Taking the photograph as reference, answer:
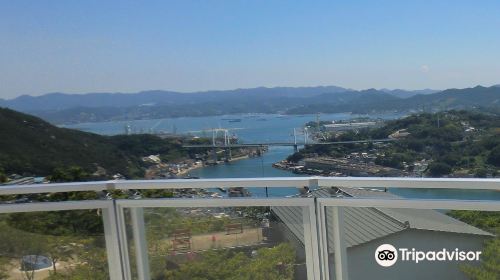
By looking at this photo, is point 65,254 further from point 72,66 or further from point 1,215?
point 72,66

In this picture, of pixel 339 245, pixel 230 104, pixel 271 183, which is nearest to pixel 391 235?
pixel 339 245

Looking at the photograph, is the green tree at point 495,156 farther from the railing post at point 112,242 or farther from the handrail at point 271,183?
the railing post at point 112,242

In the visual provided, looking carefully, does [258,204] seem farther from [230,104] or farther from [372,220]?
[230,104]

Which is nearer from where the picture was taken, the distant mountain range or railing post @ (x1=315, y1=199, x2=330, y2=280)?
railing post @ (x1=315, y1=199, x2=330, y2=280)

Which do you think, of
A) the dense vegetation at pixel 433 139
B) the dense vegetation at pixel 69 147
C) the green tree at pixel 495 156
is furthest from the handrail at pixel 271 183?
the dense vegetation at pixel 69 147

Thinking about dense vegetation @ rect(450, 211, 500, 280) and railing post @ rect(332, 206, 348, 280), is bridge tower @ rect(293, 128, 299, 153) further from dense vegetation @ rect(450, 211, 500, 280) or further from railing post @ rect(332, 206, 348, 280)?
dense vegetation @ rect(450, 211, 500, 280)

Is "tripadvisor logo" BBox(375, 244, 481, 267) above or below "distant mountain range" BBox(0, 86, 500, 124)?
below

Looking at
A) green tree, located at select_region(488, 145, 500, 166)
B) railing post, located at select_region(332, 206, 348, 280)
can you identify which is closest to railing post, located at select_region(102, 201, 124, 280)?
railing post, located at select_region(332, 206, 348, 280)

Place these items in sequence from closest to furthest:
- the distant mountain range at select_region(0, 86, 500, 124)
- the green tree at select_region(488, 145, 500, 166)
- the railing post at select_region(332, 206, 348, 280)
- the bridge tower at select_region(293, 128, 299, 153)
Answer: the railing post at select_region(332, 206, 348, 280), the green tree at select_region(488, 145, 500, 166), the bridge tower at select_region(293, 128, 299, 153), the distant mountain range at select_region(0, 86, 500, 124)
